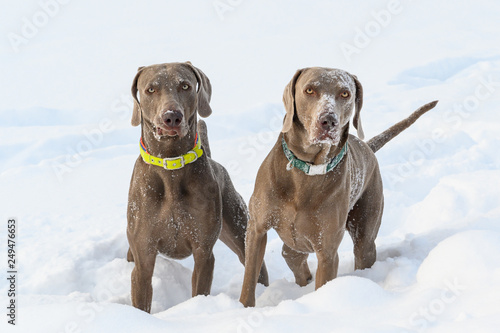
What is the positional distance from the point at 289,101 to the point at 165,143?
0.88 metres

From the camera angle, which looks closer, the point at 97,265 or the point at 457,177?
the point at 97,265

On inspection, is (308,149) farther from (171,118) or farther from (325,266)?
(171,118)

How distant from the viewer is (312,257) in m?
5.41

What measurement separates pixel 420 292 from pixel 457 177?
4.60 meters

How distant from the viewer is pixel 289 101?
3141mm

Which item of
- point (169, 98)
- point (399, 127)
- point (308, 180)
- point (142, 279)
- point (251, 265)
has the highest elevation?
point (169, 98)

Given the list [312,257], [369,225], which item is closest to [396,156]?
[312,257]

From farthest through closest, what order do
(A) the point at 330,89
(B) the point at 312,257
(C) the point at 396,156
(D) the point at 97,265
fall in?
(C) the point at 396,156
(B) the point at 312,257
(D) the point at 97,265
(A) the point at 330,89

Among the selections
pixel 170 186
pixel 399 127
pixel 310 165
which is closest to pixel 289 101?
pixel 310 165

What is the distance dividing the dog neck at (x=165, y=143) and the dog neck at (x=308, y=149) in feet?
2.37

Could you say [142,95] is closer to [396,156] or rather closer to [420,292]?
[420,292]

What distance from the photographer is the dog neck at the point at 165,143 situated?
3408 mm

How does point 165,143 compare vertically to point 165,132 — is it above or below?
below

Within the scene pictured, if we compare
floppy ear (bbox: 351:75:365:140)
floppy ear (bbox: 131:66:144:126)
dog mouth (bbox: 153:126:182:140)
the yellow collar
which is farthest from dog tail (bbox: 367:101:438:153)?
floppy ear (bbox: 131:66:144:126)
